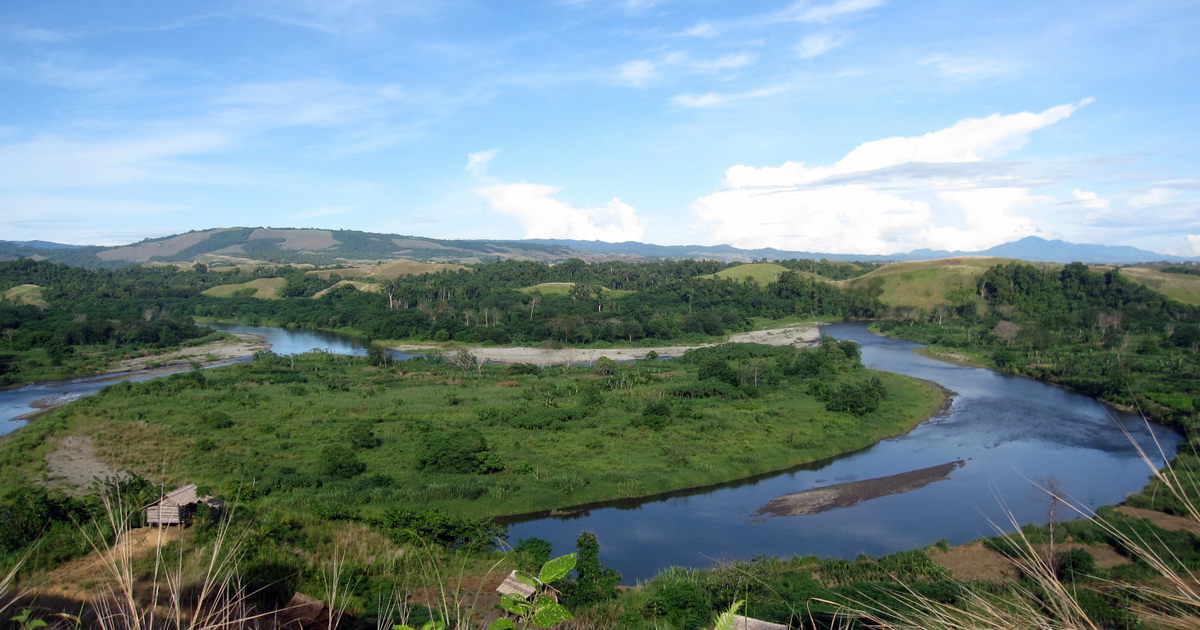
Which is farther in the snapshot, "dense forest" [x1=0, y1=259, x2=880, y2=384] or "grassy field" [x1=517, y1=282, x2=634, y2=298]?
"grassy field" [x1=517, y1=282, x2=634, y2=298]

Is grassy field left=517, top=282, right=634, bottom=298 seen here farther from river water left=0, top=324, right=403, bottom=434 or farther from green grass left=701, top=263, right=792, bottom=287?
river water left=0, top=324, right=403, bottom=434

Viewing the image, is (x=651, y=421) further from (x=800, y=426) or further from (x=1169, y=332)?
(x=1169, y=332)

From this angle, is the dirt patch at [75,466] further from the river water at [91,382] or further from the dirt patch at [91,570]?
the dirt patch at [91,570]

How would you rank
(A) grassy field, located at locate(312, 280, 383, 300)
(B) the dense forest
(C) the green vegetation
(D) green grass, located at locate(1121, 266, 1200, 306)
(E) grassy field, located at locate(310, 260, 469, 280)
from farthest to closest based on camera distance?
1. (E) grassy field, located at locate(310, 260, 469, 280)
2. (C) the green vegetation
3. (A) grassy field, located at locate(312, 280, 383, 300)
4. (D) green grass, located at locate(1121, 266, 1200, 306)
5. (B) the dense forest

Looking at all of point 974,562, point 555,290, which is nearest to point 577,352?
point 555,290

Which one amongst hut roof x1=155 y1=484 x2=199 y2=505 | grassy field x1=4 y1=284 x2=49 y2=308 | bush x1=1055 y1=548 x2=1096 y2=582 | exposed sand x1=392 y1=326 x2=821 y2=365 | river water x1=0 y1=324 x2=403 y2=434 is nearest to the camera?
hut roof x1=155 y1=484 x2=199 y2=505

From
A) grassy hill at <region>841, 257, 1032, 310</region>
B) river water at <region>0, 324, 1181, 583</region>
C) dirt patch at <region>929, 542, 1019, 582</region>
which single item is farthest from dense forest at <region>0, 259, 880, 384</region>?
dirt patch at <region>929, 542, 1019, 582</region>
